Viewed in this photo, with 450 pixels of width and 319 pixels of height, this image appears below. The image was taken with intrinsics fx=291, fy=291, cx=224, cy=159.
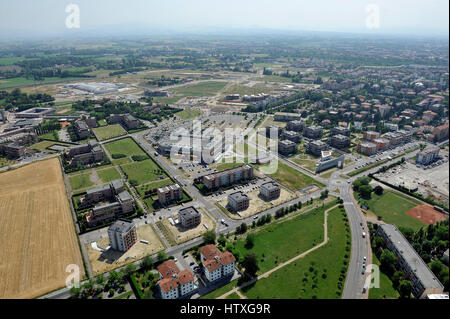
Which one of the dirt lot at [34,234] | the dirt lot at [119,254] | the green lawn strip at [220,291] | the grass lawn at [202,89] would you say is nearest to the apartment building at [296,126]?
the grass lawn at [202,89]

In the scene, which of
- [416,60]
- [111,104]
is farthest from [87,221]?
[416,60]

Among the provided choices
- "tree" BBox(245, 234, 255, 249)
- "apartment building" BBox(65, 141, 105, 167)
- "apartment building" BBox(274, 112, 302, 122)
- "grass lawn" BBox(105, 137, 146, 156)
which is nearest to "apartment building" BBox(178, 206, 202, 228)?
"tree" BBox(245, 234, 255, 249)

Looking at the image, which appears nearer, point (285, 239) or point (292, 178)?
point (285, 239)

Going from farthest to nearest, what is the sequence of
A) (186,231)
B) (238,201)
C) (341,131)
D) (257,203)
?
(341,131) < (257,203) < (238,201) < (186,231)

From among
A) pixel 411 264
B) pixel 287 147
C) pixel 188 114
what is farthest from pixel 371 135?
pixel 188 114

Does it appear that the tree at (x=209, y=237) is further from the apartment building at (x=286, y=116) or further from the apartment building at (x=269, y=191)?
the apartment building at (x=286, y=116)

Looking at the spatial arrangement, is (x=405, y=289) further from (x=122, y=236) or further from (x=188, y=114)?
(x=188, y=114)
